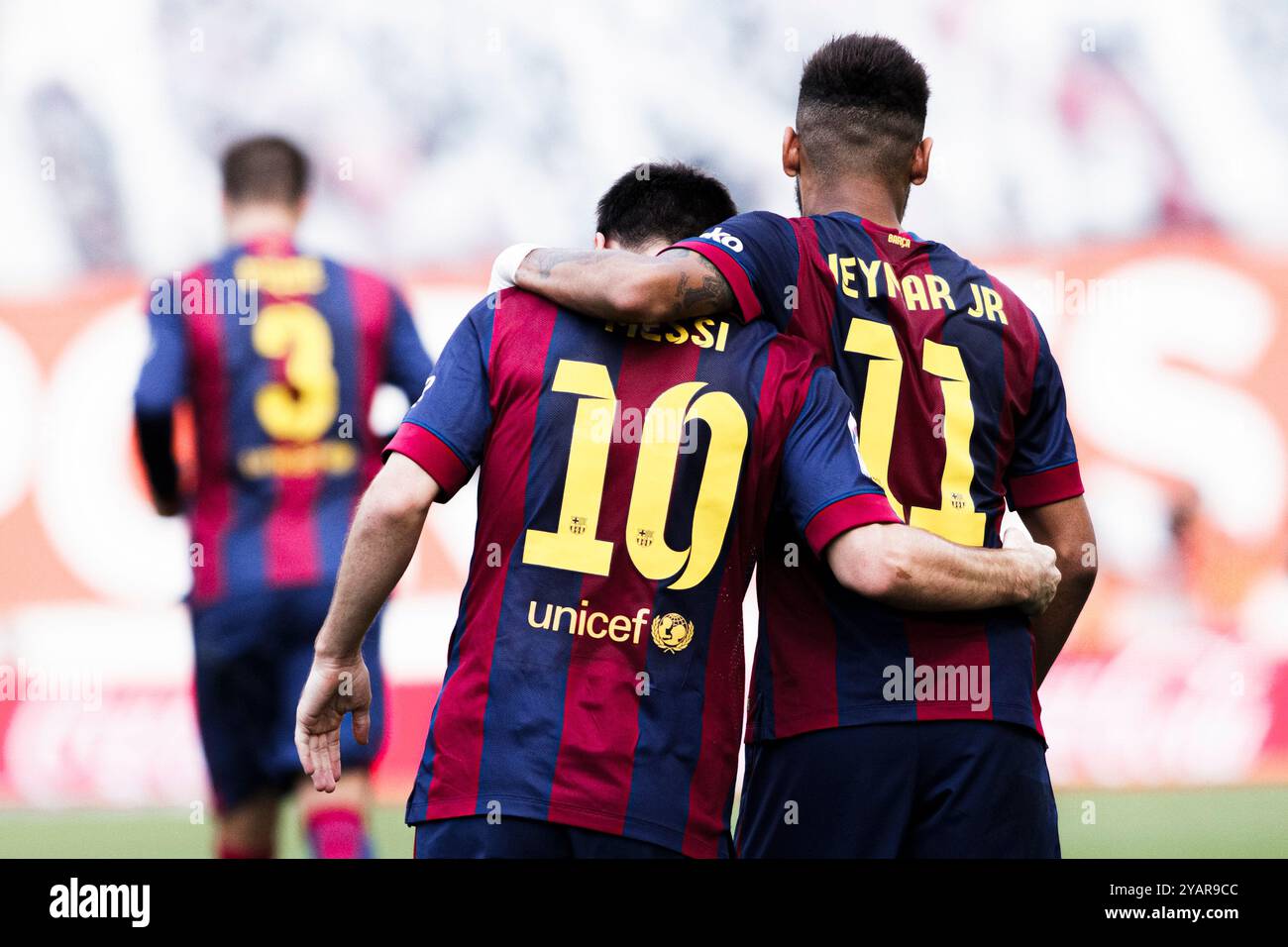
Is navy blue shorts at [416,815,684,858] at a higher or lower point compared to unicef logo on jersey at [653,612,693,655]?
lower

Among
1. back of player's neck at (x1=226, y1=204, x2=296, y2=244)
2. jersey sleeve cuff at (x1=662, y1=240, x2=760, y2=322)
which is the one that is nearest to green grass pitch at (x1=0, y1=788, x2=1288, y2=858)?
back of player's neck at (x1=226, y1=204, x2=296, y2=244)

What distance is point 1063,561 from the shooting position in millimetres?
2799

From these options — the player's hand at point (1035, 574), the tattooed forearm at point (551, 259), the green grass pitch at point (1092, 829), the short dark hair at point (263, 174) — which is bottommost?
the green grass pitch at point (1092, 829)

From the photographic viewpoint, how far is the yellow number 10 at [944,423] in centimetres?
252

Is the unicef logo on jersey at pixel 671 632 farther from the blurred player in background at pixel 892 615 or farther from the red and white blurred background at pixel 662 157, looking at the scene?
the red and white blurred background at pixel 662 157

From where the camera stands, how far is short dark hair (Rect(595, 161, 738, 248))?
276cm

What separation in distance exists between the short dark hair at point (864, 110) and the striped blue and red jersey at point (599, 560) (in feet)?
2.16

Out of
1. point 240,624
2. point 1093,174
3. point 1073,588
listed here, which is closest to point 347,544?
point 1073,588

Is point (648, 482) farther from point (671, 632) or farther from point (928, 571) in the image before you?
point (928, 571)

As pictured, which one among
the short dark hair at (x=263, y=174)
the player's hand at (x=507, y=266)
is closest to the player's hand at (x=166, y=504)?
the short dark hair at (x=263, y=174)

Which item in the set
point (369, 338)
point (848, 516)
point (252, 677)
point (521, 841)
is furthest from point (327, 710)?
point (369, 338)

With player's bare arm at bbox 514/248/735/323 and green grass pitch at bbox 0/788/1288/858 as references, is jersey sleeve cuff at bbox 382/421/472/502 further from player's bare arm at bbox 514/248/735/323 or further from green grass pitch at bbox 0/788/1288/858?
green grass pitch at bbox 0/788/1288/858

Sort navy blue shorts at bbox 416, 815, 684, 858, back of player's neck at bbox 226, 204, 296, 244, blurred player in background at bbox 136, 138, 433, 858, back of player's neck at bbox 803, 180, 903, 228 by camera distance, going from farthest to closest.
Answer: back of player's neck at bbox 226, 204, 296, 244 → blurred player in background at bbox 136, 138, 433, 858 → back of player's neck at bbox 803, 180, 903, 228 → navy blue shorts at bbox 416, 815, 684, 858

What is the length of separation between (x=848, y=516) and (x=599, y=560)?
0.40m
